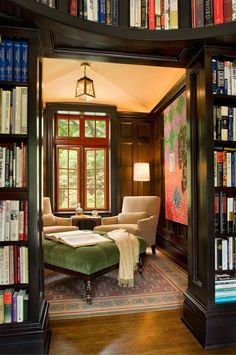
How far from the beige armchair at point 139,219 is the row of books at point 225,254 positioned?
86.0 inches

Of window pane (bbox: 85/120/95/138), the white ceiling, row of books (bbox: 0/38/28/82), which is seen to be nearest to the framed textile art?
the white ceiling

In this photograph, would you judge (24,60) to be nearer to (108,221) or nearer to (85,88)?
(85,88)

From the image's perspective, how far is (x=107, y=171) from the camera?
5.62 meters

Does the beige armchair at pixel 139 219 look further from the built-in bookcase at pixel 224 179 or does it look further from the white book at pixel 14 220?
the white book at pixel 14 220

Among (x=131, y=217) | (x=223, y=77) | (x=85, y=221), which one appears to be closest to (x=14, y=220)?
(x=223, y=77)

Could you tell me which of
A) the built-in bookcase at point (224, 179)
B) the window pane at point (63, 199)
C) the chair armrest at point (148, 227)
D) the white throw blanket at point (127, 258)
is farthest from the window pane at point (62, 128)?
the built-in bookcase at point (224, 179)

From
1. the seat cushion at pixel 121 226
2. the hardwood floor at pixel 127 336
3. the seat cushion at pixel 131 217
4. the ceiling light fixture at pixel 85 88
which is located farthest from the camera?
the seat cushion at pixel 131 217

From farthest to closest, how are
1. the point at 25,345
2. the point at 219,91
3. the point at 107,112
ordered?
the point at 107,112, the point at 219,91, the point at 25,345

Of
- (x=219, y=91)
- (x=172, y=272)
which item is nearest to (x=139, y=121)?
(x=172, y=272)

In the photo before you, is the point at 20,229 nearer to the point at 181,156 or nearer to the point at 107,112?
the point at 181,156

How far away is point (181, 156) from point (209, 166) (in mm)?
1973

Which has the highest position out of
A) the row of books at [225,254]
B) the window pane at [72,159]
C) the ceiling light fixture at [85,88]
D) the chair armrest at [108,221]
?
the ceiling light fixture at [85,88]

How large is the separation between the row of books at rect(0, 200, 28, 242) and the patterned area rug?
1077mm

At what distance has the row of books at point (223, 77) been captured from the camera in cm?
202
